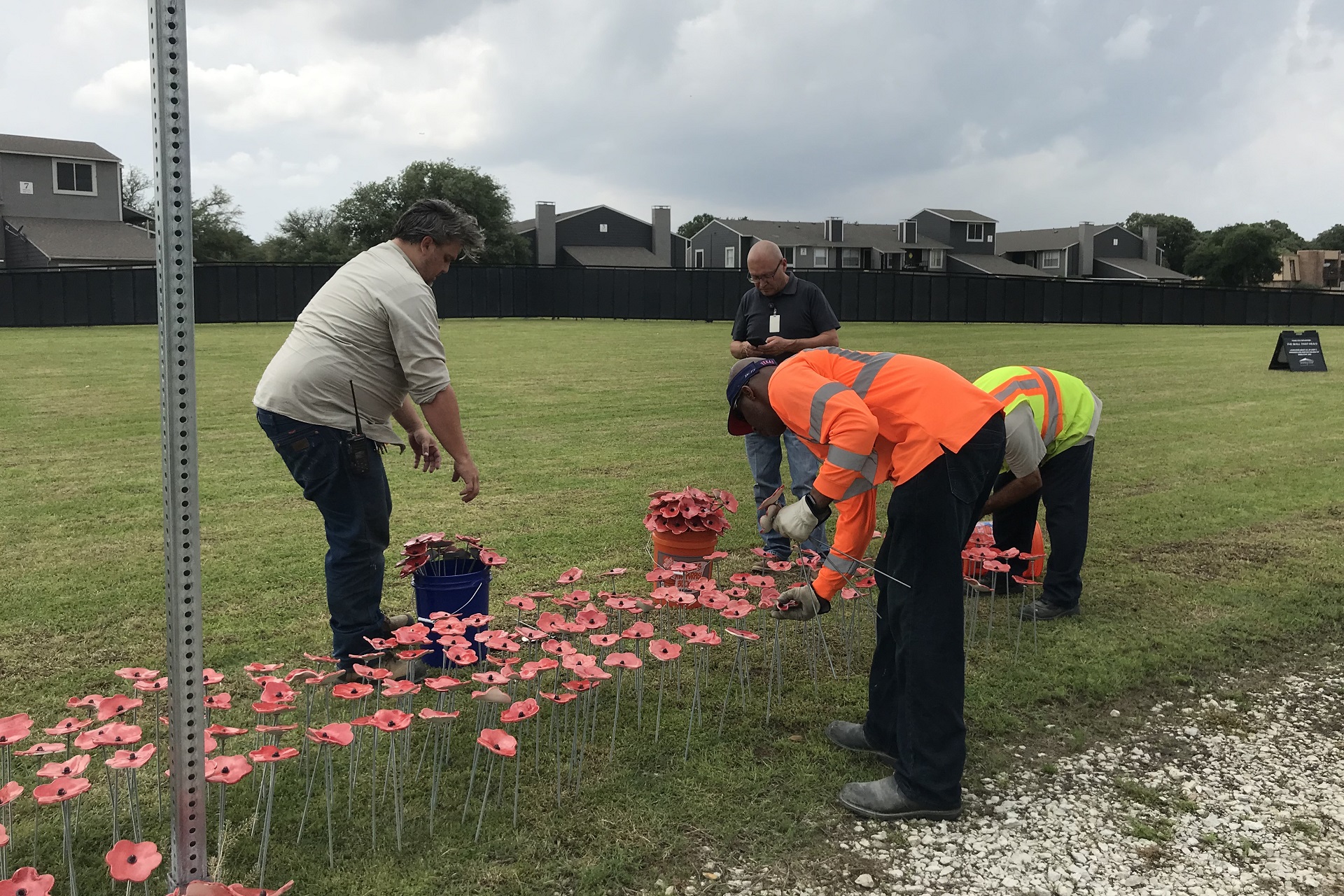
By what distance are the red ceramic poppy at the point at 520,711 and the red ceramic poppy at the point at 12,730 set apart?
1443 mm

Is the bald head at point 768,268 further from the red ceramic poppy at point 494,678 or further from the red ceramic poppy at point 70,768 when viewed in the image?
the red ceramic poppy at point 70,768

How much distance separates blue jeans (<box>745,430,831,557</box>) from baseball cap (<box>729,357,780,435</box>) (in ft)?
7.66

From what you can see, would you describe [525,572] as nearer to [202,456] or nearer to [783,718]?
[783,718]

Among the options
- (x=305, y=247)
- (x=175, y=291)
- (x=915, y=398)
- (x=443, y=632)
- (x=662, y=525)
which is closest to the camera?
(x=175, y=291)

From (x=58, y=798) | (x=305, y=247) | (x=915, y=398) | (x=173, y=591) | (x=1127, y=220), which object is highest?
(x=1127, y=220)

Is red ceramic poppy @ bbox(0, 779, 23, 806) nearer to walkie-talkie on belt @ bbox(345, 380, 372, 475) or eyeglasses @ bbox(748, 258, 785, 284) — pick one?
walkie-talkie on belt @ bbox(345, 380, 372, 475)

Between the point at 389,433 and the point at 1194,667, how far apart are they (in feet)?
13.3

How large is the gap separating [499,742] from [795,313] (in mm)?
4258

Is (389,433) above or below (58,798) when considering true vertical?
above

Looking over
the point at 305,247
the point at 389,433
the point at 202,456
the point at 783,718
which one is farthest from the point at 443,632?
the point at 305,247

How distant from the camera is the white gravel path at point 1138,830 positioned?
323cm

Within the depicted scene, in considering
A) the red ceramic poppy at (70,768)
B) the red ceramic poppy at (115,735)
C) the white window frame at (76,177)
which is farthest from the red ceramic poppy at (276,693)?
the white window frame at (76,177)

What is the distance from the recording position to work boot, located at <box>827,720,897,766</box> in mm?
4095

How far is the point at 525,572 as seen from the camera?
6.56 m
